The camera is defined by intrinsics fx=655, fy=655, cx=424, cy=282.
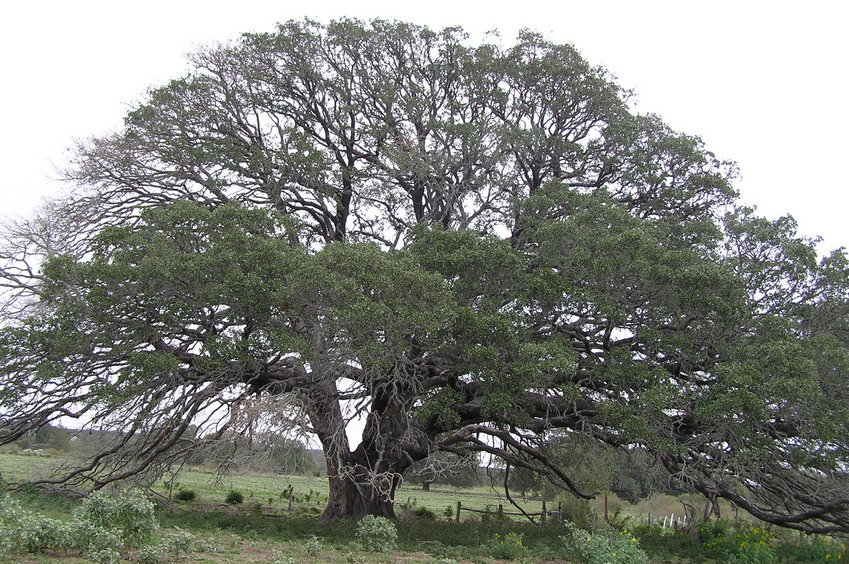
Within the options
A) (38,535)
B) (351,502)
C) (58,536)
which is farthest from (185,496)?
(58,536)

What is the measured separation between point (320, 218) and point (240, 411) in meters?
7.58

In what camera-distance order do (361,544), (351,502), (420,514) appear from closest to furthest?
(361,544)
(351,502)
(420,514)

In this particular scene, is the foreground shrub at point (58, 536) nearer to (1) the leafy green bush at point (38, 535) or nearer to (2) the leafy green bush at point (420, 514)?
(1) the leafy green bush at point (38, 535)

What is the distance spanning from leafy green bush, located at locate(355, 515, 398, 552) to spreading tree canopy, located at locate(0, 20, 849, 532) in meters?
0.78

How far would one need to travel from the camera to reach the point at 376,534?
34.6 feet

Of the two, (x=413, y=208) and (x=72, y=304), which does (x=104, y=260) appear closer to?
(x=72, y=304)

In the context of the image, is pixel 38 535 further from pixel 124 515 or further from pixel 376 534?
pixel 376 534

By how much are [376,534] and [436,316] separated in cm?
365

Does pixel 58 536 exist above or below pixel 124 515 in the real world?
below

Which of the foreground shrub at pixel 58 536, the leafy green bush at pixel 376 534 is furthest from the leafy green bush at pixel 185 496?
the foreground shrub at pixel 58 536

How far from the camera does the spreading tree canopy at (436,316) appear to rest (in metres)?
10.5

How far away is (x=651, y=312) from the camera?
11.6 metres

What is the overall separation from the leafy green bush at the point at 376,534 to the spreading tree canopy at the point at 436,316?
78cm

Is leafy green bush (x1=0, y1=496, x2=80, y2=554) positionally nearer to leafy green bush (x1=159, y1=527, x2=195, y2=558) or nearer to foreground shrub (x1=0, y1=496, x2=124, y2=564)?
foreground shrub (x1=0, y1=496, x2=124, y2=564)
